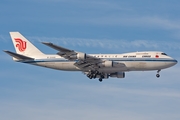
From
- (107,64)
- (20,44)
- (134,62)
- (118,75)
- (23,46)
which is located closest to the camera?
(107,64)

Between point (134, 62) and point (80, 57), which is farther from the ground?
point (80, 57)

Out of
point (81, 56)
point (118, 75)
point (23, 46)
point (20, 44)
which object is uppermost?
point (20, 44)

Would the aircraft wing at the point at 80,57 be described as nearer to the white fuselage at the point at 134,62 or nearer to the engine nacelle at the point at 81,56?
the engine nacelle at the point at 81,56

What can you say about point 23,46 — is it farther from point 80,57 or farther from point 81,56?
point 81,56

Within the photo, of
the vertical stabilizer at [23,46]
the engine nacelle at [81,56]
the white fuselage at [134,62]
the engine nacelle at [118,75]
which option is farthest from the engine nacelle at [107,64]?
the vertical stabilizer at [23,46]

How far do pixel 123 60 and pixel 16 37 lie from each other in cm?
2436

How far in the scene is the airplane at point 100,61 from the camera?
9756cm

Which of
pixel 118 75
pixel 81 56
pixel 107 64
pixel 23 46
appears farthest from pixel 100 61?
pixel 23 46

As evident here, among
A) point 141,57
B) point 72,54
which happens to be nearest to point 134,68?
point 141,57

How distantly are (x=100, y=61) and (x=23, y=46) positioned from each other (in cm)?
1867

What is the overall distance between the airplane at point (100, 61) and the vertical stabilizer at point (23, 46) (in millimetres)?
1895

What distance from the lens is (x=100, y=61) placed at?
323 feet

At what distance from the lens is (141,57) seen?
323ft

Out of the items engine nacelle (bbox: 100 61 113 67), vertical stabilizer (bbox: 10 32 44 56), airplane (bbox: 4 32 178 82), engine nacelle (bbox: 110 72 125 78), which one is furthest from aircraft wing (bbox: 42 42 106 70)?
vertical stabilizer (bbox: 10 32 44 56)
